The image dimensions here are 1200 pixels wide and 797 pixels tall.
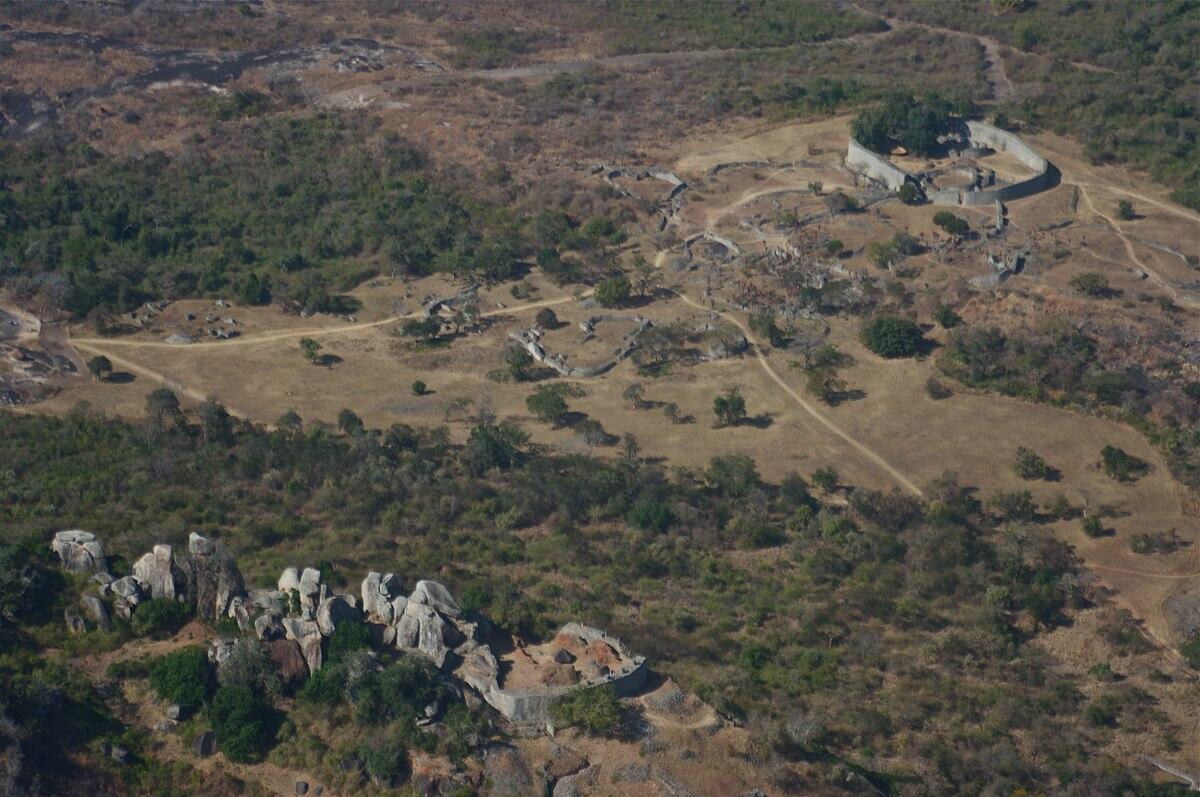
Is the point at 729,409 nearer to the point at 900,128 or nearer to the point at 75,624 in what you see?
the point at 75,624

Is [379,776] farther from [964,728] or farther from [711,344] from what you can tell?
[711,344]

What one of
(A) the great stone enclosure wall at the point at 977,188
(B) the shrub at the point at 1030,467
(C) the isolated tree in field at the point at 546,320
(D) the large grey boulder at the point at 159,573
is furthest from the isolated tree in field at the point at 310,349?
(A) the great stone enclosure wall at the point at 977,188

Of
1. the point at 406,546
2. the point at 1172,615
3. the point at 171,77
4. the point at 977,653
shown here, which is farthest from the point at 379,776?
the point at 171,77

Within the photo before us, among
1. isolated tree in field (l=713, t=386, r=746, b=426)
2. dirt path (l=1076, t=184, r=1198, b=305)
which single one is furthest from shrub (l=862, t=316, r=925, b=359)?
dirt path (l=1076, t=184, r=1198, b=305)

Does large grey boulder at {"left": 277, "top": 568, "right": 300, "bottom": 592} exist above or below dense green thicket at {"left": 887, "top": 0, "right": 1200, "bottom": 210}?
below

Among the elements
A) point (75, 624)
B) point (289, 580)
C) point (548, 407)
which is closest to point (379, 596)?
point (289, 580)

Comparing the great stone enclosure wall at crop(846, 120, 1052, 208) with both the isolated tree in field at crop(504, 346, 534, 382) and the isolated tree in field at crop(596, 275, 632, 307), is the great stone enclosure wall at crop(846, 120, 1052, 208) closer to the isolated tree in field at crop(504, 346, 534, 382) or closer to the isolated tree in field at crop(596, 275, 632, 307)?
the isolated tree in field at crop(596, 275, 632, 307)

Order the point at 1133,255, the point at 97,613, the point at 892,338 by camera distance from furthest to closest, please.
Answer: the point at 1133,255
the point at 892,338
the point at 97,613
